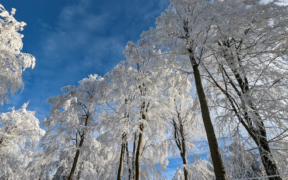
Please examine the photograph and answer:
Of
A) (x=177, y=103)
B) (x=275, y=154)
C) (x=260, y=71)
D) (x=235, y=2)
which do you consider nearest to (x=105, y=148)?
(x=177, y=103)

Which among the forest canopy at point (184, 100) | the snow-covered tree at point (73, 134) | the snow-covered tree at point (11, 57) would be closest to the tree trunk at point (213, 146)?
the forest canopy at point (184, 100)

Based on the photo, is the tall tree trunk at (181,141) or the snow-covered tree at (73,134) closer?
the tall tree trunk at (181,141)

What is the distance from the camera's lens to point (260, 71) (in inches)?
162

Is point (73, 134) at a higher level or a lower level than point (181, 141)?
higher

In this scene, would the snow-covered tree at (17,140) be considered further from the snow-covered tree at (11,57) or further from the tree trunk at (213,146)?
the tree trunk at (213,146)

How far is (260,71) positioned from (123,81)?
5.54 meters

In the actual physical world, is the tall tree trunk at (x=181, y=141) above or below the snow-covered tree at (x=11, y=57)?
below

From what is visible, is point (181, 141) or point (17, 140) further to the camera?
point (17, 140)

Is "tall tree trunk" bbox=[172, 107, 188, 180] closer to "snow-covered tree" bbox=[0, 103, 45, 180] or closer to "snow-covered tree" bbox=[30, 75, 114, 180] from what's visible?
"snow-covered tree" bbox=[30, 75, 114, 180]

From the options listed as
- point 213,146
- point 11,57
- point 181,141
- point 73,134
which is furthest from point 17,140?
point 213,146

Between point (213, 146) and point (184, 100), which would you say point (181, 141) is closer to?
point (184, 100)

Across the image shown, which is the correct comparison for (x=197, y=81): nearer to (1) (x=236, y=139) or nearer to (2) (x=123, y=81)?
(1) (x=236, y=139)

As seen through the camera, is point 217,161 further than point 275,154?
No

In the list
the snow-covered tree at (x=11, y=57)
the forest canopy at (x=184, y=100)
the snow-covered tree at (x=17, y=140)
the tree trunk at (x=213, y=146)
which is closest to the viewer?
the tree trunk at (x=213, y=146)
